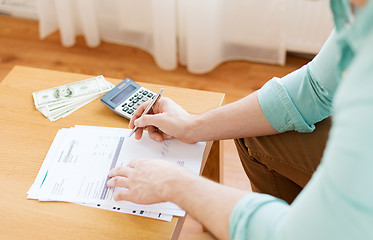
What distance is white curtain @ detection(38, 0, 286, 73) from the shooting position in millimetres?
2045

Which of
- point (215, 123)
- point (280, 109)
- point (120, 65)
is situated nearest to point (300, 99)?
point (280, 109)

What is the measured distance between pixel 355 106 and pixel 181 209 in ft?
1.50

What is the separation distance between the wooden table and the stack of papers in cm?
2

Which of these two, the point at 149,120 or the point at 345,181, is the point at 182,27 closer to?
the point at 149,120

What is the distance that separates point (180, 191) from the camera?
2.80 feet

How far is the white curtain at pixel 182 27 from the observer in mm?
2045

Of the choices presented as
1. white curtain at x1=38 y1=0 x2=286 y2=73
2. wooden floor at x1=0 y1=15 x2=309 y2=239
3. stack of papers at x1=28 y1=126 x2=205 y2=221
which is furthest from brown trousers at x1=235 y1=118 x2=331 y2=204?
white curtain at x1=38 y1=0 x2=286 y2=73

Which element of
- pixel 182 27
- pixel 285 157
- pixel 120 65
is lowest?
pixel 120 65

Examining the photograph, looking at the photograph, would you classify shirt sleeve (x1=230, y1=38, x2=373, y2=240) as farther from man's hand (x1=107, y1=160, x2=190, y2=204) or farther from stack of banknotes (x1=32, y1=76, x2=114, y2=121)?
stack of banknotes (x1=32, y1=76, x2=114, y2=121)

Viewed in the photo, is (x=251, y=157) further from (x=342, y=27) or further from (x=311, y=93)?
(x=342, y=27)

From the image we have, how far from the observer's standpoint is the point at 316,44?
206cm

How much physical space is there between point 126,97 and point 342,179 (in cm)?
72

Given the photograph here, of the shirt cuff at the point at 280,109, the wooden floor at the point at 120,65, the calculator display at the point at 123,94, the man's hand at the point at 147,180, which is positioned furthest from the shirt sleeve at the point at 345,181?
the wooden floor at the point at 120,65

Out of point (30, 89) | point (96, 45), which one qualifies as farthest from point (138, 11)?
point (30, 89)
